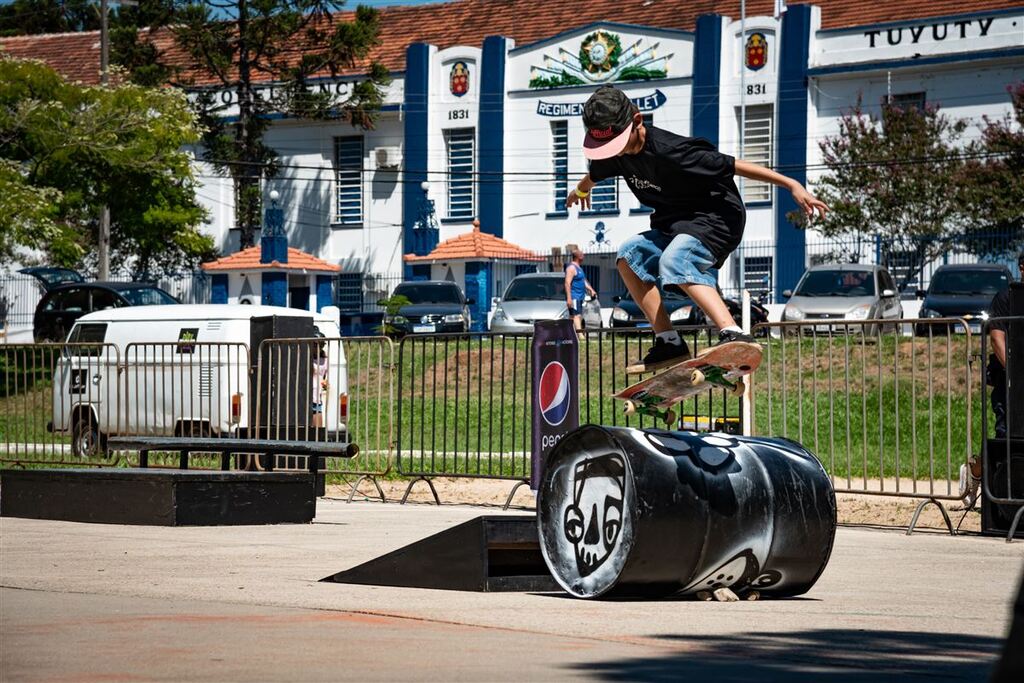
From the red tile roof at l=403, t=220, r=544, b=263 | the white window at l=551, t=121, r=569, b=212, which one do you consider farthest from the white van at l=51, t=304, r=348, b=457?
the white window at l=551, t=121, r=569, b=212

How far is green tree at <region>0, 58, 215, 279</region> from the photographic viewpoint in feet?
104

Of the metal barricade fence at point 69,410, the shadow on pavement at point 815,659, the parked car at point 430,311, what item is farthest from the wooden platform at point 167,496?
the parked car at point 430,311

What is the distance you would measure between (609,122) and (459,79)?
131 feet

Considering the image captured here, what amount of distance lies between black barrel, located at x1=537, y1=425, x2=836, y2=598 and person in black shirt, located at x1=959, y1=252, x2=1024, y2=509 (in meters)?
4.59

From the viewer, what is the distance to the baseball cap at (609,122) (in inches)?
304

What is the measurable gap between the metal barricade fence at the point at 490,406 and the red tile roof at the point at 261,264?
64.4 ft

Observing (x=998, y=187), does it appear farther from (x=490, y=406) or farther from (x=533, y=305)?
(x=490, y=406)

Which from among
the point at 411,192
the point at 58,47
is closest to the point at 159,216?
the point at 411,192

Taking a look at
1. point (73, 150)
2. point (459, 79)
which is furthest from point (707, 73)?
point (73, 150)

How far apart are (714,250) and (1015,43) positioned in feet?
114

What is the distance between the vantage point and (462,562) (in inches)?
298

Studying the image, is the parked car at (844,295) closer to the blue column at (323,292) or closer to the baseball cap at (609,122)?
the blue column at (323,292)

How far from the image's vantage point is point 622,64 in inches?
1753

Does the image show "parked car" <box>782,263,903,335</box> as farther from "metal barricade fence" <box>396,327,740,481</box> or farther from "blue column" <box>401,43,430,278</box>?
"blue column" <box>401,43,430,278</box>
